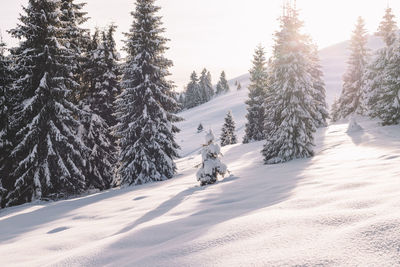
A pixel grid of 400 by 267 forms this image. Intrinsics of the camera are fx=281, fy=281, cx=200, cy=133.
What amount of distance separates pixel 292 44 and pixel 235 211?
43.7ft

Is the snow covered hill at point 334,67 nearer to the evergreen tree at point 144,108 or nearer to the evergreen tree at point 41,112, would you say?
the evergreen tree at point 144,108

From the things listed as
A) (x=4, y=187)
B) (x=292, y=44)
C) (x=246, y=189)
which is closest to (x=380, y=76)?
(x=292, y=44)

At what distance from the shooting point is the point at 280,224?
131 inches

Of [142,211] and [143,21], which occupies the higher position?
[143,21]

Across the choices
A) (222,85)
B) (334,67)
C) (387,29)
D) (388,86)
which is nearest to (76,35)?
(388,86)

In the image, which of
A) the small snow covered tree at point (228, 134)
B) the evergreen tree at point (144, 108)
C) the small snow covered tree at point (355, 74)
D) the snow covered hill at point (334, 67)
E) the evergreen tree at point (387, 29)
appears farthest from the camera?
the snow covered hill at point (334, 67)

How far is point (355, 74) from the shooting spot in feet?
115

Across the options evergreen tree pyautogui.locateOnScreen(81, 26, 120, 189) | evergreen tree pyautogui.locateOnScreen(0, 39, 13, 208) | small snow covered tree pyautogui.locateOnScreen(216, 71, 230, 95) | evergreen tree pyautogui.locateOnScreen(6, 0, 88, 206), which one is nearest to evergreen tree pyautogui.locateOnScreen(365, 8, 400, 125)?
evergreen tree pyautogui.locateOnScreen(81, 26, 120, 189)

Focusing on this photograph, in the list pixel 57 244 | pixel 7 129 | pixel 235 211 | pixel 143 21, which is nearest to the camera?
pixel 57 244

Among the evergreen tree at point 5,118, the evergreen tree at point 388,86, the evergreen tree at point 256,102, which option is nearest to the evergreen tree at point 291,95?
the evergreen tree at point 388,86

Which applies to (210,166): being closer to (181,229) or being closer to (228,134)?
(181,229)

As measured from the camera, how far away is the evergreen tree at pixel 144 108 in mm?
17403

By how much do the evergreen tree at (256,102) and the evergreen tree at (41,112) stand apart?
24.6 meters

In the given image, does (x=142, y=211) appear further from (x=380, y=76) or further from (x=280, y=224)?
(x=380, y=76)
